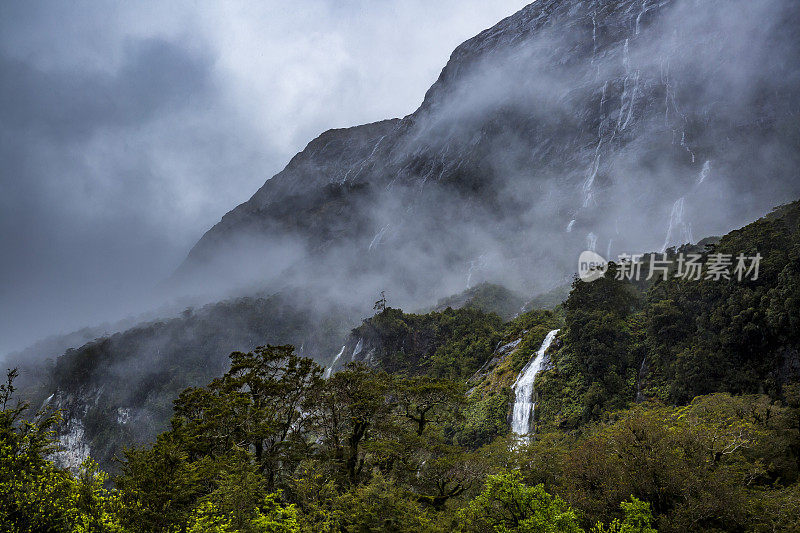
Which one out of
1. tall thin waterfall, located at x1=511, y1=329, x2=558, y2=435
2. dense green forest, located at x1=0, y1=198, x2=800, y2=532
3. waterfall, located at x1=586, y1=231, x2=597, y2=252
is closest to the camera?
dense green forest, located at x1=0, y1=198, x2=800, y2=532

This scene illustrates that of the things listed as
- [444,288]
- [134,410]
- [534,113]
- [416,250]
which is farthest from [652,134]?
[134,410]

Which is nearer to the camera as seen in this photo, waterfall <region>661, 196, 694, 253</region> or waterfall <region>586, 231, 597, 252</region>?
waterfall <region>661, 196, 694, 253</region>

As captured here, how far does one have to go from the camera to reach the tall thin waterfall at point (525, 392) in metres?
40.1

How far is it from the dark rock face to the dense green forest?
245 feet

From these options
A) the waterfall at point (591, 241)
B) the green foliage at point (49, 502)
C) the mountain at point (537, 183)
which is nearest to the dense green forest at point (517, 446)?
the green foliage at point (49, 502)

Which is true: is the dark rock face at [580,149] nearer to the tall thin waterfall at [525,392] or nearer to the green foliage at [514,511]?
the tall thin waterfall at [525,392]

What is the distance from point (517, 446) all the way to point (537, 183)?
416 feet

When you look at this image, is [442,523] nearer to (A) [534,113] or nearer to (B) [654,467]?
(B) [654,467]

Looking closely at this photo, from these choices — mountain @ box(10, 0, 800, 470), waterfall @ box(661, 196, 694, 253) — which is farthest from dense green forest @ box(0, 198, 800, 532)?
waterfall @ box(661, 196, 694, 253)

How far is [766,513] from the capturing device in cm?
1596

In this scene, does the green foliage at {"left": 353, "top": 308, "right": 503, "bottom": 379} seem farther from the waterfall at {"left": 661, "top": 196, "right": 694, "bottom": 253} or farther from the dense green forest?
the waterfall at {"left": 661, "top": 196, "right": 694, "bottom": 253}

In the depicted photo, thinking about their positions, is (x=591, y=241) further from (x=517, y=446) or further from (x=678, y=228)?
(x=517, y=446)

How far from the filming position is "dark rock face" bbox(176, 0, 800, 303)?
4038 inches

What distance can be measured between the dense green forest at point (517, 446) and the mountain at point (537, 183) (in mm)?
16788
